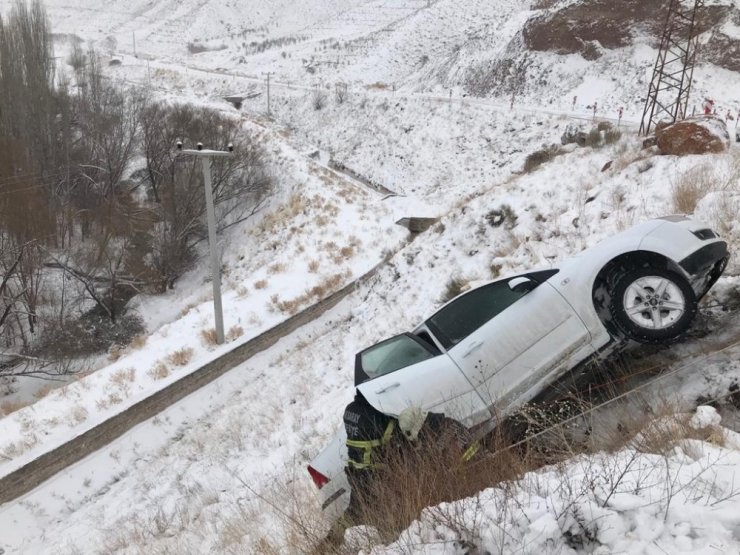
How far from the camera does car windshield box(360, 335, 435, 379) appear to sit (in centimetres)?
451

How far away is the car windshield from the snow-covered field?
1446 mm

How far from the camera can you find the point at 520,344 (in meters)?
4.28

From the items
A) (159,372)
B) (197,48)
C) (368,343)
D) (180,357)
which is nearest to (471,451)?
(368,343)

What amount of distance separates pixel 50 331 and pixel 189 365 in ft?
42.1

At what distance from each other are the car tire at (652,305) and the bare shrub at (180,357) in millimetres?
9224

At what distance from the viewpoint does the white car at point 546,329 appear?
13.4 ft

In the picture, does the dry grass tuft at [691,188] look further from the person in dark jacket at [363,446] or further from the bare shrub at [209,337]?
the bare shrub at [209,337]

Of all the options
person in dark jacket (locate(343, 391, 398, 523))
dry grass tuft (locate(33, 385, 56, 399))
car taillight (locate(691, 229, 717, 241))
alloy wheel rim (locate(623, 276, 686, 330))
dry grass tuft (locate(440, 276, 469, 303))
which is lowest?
dry grass tuft (locate(33, 385, 56, 399))

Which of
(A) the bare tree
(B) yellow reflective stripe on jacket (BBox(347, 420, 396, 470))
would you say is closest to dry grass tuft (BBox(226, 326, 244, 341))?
(B) yellow reflective stripe on jacket (BBox(347, 420, 396, 470))

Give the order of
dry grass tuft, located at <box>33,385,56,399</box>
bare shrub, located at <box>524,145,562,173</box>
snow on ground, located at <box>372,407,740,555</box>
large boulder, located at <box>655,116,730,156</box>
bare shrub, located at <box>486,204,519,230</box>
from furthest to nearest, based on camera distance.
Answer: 1. bare shrub, located at <box>524,145,562,173</box>
2. dry grass tuft, located at <box>33,385,56,399</box>
3. bare shrub, located at <box>486,204,519,230</box>
4. large boulder, located at <box>655,116,730,156</box>
5. snow on ground, located at <box>372,407,740,555</box>

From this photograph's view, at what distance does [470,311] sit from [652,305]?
1.51 meters

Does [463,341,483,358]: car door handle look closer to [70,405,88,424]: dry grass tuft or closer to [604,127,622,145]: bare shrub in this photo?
[70,405,88,424]: dry grass tuft

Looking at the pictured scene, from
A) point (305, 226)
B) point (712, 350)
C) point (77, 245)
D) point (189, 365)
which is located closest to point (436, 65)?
point (305, 226)

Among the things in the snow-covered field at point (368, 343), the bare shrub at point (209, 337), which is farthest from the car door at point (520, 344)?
the bare shrub at point (209, 337)
